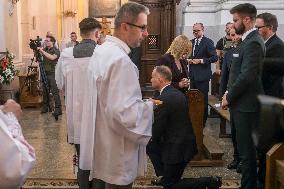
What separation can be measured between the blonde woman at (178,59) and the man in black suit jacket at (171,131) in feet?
3.81


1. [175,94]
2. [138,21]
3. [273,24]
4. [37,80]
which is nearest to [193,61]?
[273,24]

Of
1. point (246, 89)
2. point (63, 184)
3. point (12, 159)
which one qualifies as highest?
point (246, 89)

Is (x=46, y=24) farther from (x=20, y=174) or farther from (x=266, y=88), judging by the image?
(x=20, y=174)

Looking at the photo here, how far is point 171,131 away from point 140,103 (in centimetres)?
140

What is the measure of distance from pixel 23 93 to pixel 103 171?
7.84 metres

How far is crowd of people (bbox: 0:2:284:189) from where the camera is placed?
2.59m

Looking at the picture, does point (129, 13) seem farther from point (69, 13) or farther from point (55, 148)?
point (69, 13)

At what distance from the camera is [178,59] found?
5.23 metres

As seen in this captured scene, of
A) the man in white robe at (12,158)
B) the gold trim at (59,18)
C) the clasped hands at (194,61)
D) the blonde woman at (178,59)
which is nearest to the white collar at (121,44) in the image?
the man in white robe at (12,158)

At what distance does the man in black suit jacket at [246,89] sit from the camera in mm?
3824

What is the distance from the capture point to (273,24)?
4777 mm

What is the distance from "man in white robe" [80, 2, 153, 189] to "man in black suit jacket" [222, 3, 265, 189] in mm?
1360

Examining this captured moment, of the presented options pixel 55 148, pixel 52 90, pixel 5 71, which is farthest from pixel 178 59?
pixel 52 90

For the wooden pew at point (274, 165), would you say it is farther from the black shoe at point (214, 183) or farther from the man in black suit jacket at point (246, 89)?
the black shoe at point (214, 183)
